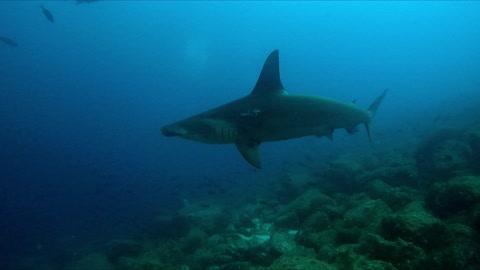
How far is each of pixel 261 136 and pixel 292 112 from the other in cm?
75

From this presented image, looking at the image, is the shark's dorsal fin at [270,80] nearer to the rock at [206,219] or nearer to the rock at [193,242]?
the rock at [193,242]

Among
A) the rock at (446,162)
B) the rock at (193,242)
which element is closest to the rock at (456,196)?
the rock at (446,162)

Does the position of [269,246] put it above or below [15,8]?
below

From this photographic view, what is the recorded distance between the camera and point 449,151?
10.9 metres

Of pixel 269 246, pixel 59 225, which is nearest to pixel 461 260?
pixel 269 246

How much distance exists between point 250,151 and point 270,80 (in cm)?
146

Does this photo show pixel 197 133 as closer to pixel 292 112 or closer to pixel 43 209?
pixel 292 112

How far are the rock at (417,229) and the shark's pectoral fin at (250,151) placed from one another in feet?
7.75

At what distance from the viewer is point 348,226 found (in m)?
6.67

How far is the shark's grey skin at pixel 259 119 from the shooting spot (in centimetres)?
628

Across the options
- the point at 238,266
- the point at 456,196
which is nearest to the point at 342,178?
the point at 238,266

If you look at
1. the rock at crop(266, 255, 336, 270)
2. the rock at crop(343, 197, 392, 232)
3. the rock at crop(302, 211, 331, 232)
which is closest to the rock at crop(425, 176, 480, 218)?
the rock at crop(343, 197, 392, 232)

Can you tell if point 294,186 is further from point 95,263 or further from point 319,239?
point 95,263

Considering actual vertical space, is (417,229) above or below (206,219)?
below
